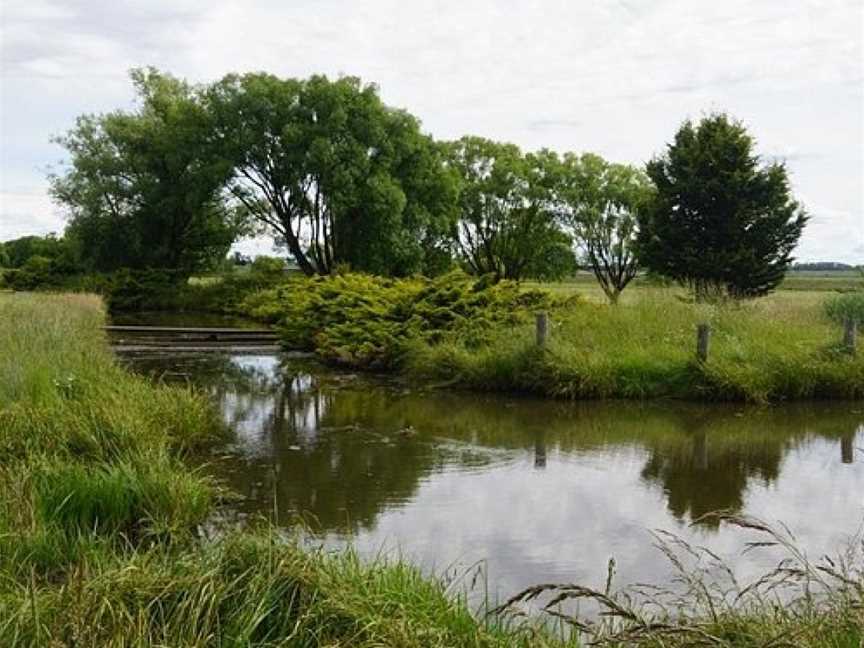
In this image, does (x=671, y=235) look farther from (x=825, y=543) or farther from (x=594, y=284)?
A: (x=594, y=284)

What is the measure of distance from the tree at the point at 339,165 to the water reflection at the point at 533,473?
20615 mm

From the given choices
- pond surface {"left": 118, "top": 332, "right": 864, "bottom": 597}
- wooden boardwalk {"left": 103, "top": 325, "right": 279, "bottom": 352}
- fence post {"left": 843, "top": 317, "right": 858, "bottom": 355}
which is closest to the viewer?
pond surface {"left": 118, "top": 332, "right": 864, "bottom": 597}

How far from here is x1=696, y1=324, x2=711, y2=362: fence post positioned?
14227mm

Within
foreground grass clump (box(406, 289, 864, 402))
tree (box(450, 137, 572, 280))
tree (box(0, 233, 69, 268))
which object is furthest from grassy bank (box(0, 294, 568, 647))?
tree (box(0, 233, 69, 268))

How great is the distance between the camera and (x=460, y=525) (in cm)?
728

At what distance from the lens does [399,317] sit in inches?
731

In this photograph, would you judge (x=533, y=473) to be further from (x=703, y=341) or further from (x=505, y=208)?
(x=505, y=208)

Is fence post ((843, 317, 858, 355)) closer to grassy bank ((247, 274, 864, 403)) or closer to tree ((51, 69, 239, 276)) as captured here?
grassy bank ((247, 274, 864, 403))

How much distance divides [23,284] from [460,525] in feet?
128

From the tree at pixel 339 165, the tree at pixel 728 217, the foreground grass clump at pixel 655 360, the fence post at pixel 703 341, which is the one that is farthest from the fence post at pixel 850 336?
the tree at pixel 339 165

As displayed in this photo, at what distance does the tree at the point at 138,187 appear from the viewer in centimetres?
3688

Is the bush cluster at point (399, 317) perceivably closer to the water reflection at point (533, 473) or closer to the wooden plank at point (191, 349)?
the wooden plank at point (191, 349)

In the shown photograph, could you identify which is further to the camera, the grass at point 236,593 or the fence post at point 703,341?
the fence post at point 703,341

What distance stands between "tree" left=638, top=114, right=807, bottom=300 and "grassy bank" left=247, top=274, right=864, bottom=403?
4153 mm
